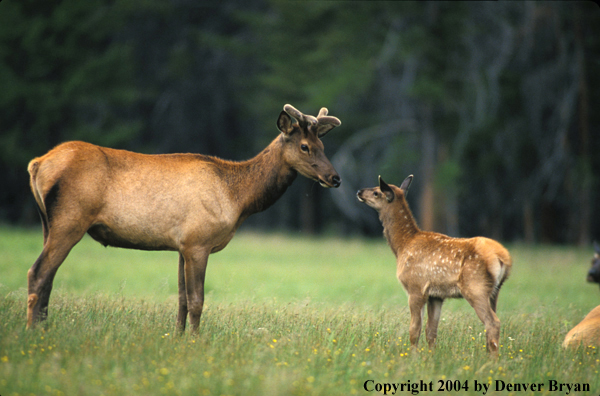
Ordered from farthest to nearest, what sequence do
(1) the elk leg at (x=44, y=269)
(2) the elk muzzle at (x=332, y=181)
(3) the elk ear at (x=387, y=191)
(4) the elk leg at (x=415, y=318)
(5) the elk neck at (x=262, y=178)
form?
(3) the elk ear at (x=387, y=191) < (5) the elk neck at (x=262, y=178) < (2) the elk muzzle at (x=332, y=181) < (4) the elk leg at (x=415, y=318) < (1) the elk leg at (x=44, y=269)

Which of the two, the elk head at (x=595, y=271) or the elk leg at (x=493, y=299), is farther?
the elk head at (x=595, y=271)

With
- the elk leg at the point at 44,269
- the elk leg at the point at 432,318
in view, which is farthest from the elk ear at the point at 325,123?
the elk leg at the point at 44,269

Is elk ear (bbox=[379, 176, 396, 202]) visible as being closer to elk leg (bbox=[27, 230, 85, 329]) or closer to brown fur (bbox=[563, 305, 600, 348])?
brown fur (bbox=[563, 305, 600, 348])

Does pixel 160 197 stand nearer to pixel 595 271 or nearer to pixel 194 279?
pixel 194 279

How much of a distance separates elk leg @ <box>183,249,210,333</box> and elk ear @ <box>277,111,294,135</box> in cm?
173

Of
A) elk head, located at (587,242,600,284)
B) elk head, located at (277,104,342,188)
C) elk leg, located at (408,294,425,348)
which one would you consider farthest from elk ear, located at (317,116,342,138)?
elk head, located at (587,242,600,284)

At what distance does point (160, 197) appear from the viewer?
694 cm

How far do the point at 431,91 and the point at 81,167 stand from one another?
18.4 meters

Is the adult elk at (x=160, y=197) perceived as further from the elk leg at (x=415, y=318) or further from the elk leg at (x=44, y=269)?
the elk leg at (x=415, y=318)

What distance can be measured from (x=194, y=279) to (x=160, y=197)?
3.16 feet

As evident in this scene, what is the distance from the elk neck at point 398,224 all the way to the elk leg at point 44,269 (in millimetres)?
3704

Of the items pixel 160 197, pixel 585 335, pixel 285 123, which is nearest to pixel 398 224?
pixel 285 123

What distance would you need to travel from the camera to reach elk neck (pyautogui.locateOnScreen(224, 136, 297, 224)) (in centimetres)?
756

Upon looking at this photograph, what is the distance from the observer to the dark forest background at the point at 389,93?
23.6 metres
